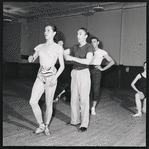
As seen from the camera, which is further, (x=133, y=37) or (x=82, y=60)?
(x=133, y=37)

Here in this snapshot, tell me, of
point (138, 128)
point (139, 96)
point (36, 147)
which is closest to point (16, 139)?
point (36, 147)

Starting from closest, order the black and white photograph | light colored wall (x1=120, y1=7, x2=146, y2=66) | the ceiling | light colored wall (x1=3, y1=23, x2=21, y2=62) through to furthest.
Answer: the black and white photograph < light colored wall (x1=120, y1=7, x2=146, y2=66) < the ceiling < light colored wall (x1=3, y1=23, x2=21, y2=62)

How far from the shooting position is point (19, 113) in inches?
150

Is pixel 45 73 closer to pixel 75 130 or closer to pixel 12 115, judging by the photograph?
A: pixel 75 130

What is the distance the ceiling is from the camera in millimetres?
→ 8445

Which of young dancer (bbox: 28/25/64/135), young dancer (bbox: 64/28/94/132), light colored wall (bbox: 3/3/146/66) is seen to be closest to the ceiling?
light colored wall (bbox: 3/3/146/66)

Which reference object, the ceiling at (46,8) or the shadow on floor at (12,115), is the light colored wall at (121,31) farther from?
the shadow on floor at (12,115)

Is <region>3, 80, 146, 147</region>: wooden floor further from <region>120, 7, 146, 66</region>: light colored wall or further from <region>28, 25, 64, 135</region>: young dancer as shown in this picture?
<region>120, 7, 146, 66</region>: light colored wall

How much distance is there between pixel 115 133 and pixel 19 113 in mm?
1978

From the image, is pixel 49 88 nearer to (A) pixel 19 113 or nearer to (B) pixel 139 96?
(A) pixel 19 113

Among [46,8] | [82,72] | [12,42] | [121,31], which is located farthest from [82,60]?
[12,42]

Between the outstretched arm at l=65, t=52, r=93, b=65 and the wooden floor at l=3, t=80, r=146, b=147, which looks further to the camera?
the outstretched arm at l=65, t=52, r=93, b=65

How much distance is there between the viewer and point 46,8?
9531mm

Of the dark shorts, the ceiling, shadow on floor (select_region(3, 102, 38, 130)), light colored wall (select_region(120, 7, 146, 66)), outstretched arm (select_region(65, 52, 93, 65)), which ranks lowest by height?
shadow on floor (select_region(3, 102, 38, 130))
